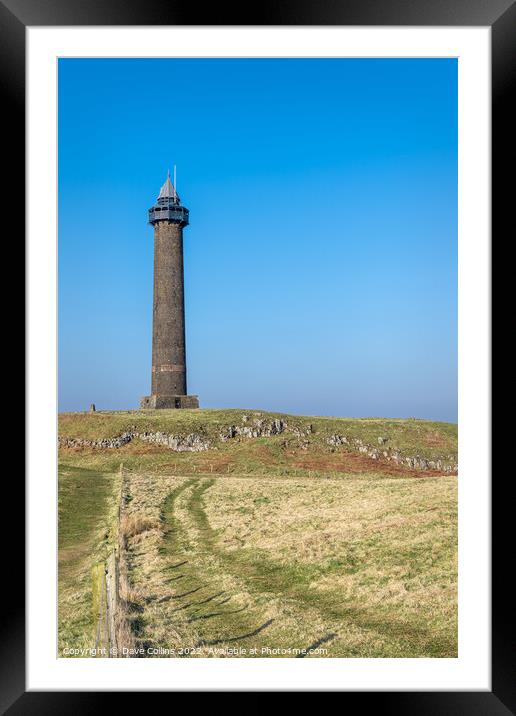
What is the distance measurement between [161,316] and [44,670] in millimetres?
34011

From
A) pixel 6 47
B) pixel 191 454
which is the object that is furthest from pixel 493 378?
pixel 191 454

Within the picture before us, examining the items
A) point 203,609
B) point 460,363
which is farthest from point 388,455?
point 460,363

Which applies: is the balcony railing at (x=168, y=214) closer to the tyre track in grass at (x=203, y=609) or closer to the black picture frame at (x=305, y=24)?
the tyre track in grass at (x=203, y=609)

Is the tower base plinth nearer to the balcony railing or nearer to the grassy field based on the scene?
the balcony railing

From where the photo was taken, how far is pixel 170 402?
37125 mm

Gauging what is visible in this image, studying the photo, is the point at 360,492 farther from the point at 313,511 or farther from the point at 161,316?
the point at 161,316

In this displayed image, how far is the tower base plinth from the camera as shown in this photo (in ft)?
121

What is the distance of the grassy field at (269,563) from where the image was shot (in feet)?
23.8

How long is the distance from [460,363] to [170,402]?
32.9 meters

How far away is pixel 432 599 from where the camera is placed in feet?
27.0

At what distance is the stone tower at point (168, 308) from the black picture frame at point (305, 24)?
32.2m

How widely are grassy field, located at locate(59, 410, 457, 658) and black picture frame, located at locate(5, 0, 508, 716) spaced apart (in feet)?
6.49

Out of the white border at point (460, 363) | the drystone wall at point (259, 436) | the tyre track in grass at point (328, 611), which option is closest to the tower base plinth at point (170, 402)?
the drystone wall at point (259, 436)

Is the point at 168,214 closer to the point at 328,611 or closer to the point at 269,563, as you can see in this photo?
the point at 269,563
